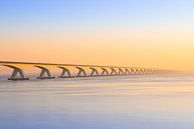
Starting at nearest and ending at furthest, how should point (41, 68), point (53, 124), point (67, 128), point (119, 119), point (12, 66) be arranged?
point (67, 128), point (53, 124), point (119, 119), point (12, 66), point (41, 68)

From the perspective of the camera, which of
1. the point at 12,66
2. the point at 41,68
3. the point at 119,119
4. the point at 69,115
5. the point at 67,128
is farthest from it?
the point at 41,68

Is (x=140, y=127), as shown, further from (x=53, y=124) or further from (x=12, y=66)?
(x=12, y=66)

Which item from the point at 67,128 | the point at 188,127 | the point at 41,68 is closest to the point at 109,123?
the point at 67,128

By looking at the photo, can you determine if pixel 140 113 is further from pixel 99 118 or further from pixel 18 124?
pixel 18 124

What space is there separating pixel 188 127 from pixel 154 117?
10.6ft

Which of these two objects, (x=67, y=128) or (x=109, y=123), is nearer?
(x=67, y=128)

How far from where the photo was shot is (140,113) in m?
22.1

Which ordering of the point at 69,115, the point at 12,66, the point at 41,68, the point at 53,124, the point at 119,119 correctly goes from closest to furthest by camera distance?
the point at 53,124, the point at 119,119, the point at 69,115, the point at 12,66, the point at 41,68

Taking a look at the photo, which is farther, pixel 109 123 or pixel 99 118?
pixel 99 118

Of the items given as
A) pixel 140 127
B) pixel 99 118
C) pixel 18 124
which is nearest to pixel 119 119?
pixel 99 118

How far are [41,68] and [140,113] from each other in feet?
342

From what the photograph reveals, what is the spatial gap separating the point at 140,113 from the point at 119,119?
2616 mm

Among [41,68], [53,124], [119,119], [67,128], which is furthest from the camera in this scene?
[41,68]

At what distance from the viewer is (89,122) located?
61.9 ft
